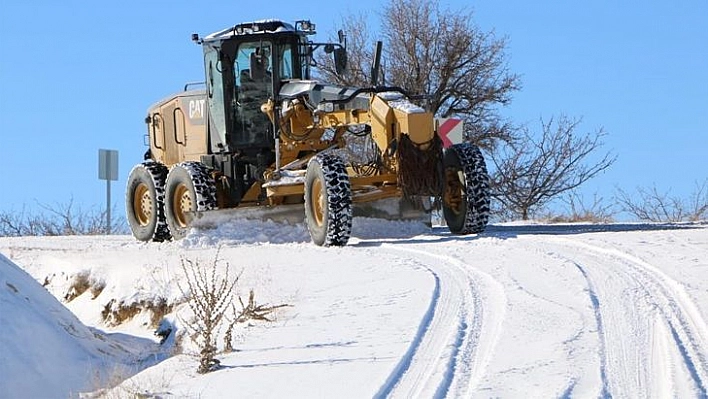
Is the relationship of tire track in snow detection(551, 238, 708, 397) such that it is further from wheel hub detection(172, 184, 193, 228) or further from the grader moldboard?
wheel hub detection(172, 184, 193, 228)

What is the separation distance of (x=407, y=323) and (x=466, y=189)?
6881 mm

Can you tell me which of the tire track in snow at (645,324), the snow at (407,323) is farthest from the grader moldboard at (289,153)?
the tire track in snow at (645,324)

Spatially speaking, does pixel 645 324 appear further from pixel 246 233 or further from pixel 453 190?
pixel 246 233

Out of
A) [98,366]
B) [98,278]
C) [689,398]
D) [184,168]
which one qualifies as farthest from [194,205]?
[689,398]

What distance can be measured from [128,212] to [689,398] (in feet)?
50.0

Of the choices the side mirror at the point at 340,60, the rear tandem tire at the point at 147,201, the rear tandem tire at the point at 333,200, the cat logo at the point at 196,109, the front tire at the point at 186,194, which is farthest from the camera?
the rear tandem tire at the point at 147,201

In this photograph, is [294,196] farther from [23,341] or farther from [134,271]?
[23,341]

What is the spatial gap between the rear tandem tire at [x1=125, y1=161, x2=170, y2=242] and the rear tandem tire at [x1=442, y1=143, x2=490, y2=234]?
5.41 metres

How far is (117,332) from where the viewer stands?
1443cm

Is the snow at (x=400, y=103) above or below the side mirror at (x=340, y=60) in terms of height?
below

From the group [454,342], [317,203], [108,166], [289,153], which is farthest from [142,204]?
[454,342]

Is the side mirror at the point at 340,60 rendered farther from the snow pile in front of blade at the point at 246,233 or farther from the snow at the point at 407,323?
the snow at the point at 407,323

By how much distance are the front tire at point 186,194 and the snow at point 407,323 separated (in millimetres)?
1672

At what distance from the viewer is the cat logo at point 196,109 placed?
19266 mm
